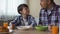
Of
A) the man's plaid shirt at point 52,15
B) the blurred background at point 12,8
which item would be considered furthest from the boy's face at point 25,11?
the blurred background at point 12,8

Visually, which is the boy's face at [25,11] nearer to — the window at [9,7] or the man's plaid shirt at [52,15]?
the man's plaid shirt at [52,15]

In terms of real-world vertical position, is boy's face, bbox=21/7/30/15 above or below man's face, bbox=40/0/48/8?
below

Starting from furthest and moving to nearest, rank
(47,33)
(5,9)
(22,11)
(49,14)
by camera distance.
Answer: (5,9)
(22,11)
(49,14)
(47,33)

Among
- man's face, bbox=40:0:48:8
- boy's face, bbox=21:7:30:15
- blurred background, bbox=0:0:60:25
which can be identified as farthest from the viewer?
blurred background, bbox=0:0:60:25

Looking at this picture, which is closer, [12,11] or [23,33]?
[23,33]

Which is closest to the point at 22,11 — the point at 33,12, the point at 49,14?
the point at 49,14

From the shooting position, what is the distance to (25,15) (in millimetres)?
2836

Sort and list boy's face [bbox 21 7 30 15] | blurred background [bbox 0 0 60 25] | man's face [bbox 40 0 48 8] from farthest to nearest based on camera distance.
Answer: blurred background [bbox 0 0 60 25], boy's face [bbox 21 7 30 15], man's face [bbox 40 0 48 8]

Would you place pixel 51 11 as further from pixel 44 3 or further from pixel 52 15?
pixel 44 3

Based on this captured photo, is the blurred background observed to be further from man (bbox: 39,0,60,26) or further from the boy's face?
man (bbox: 39,0,60,26)

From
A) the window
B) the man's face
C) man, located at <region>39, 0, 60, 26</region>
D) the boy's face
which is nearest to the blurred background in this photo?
the window

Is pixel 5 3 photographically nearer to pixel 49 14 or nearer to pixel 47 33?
pixel 49 14

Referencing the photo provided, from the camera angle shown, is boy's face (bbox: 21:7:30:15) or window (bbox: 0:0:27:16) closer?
A: boy's face (bbox: 21:7:30:15)

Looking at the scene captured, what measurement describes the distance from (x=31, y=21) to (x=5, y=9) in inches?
46.0
